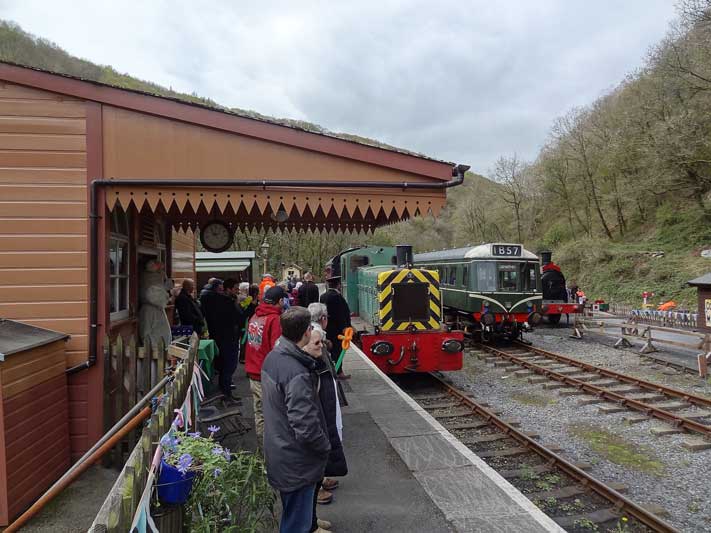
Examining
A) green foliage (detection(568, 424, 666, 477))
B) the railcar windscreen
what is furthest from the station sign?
green foliage (detection(568, 424, 666, 477))

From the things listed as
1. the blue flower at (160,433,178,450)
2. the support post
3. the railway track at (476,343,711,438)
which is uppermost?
the blue flower at (160,433,178,450)

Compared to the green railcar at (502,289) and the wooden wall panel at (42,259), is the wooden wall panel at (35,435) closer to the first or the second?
the wooden wall panel at (42,259)

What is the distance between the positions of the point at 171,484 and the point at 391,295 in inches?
268

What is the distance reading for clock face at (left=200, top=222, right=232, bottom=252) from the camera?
27.0ft

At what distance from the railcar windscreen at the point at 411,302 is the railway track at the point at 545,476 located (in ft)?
5.86

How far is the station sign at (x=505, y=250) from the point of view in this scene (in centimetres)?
1353

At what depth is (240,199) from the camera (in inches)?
191

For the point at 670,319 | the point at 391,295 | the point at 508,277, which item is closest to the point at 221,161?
the point at 391,295

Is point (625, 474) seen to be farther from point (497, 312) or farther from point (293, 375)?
point (497, 312)

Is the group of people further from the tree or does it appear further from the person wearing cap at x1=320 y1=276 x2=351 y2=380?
the tree

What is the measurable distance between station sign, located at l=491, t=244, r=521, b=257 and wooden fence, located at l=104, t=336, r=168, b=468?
10.8 metres

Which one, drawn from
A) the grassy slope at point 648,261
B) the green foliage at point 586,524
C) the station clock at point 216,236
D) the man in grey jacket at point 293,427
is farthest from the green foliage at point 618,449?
the grassy slope at point 648,261

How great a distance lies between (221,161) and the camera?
479 centimetres

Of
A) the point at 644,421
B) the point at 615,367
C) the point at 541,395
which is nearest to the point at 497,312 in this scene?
the point at 615,367
